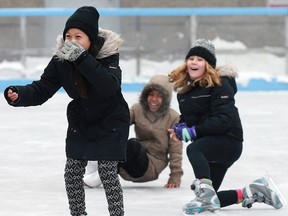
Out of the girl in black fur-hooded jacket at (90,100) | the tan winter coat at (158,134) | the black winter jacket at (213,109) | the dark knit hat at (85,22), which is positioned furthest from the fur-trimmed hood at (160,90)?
the dark knit hat at (85,22)

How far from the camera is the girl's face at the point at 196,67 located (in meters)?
5.16

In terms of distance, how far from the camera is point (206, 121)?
16.6 ft

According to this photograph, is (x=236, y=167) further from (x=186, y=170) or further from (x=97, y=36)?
(x=97, y=36)

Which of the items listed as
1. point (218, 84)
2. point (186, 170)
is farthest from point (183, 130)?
point (186, 170)

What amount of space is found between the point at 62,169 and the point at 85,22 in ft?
9.08

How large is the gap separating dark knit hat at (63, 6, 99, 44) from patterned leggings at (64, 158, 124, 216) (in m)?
0.60

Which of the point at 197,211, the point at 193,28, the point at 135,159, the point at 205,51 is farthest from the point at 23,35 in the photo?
the point at 197,211

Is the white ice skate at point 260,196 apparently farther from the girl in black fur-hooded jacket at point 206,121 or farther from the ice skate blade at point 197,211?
the ice skate blade at point 197,211

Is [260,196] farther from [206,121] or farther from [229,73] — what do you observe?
[229,73]

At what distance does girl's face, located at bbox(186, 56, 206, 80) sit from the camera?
5.16 metres

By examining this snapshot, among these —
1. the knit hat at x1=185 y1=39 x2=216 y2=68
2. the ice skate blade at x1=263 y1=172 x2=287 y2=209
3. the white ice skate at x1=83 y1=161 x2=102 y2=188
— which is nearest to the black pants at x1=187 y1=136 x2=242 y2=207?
the ice skate blade at x1=263 y1=172 x2=287 y2=209

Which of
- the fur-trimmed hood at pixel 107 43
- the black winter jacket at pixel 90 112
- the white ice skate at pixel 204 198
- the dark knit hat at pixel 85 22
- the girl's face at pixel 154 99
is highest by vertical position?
the dark knit hat at pixel 85 22

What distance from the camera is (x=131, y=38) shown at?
1439 cm

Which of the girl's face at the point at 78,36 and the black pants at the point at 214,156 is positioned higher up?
the girl's face at the point at 78,36
